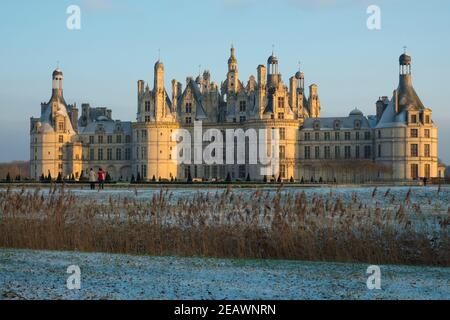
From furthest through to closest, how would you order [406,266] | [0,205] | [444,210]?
1. [444,210]
2. [0,205]
3. [406,266]

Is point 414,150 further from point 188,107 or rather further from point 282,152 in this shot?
point 188,107

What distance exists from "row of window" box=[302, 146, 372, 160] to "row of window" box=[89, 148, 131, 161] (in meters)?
22.4

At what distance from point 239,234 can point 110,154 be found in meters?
70.8

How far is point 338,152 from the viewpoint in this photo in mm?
78188

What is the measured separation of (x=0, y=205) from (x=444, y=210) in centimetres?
1383

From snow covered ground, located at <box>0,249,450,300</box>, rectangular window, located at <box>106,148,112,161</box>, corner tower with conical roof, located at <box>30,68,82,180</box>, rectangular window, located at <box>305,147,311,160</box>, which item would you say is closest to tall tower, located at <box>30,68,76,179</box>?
corner tower with conical roof, located at <box>30,68,82,180</box>

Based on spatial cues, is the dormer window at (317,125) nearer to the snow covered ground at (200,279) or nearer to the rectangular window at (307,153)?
the rectangular window at (307,153)

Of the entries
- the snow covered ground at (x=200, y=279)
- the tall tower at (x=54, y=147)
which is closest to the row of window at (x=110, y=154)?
the tall tower at (x=54, y=147)

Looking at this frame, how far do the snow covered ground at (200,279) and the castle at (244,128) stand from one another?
179 feet

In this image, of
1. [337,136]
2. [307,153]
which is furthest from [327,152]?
[307,153]

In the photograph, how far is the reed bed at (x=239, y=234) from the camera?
53.1ft

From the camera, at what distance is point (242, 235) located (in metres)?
16.9

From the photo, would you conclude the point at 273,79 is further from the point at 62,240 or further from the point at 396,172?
the point at 62,240
